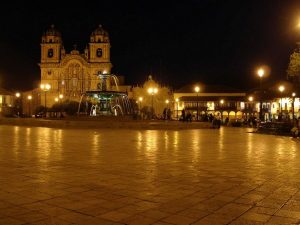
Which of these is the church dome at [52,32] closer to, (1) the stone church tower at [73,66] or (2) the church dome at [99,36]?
(1) the stone church tower at [73,66]

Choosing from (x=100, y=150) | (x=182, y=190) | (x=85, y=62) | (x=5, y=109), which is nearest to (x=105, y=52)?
(x=85, y=62)

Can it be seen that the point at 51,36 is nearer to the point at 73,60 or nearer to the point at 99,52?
the point at 73,60

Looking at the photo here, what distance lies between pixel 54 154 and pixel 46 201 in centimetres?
569

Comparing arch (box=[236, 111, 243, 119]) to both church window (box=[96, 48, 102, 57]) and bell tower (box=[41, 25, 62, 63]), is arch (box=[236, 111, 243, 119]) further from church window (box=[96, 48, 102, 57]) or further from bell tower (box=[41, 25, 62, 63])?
bell tower (box=[41, 25, 62, 63])

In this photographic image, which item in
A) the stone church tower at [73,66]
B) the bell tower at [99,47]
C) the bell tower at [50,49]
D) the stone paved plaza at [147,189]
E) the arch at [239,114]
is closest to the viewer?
the stone paved plaza at [147,189]

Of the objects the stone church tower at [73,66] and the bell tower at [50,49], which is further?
the bell tower at [50,49]

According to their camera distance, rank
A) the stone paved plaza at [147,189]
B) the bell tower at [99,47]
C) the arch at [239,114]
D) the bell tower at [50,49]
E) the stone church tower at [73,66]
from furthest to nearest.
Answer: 1. the bell tower at [50,49]
2. the stone church tower at [73,66]
3. the bell tower at [99,47]
4. the arch at [239,114]
5. the stone paved plaza at [147,189]

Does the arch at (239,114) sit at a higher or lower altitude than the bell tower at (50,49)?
lower

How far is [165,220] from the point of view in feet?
16.5

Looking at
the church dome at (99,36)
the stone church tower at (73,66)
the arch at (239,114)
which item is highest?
the church dome at (99,36)

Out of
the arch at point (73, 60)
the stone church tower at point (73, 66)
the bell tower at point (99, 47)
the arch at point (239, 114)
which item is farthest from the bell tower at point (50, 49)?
the arch at point (239, 114)

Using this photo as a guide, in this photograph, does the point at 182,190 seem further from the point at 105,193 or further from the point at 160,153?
the point at 160,153

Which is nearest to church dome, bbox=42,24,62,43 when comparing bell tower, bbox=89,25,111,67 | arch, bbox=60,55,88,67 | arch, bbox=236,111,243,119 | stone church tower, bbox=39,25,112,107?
stone church tower, bbox=39,25,112,107

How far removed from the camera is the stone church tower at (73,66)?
9300 cm
